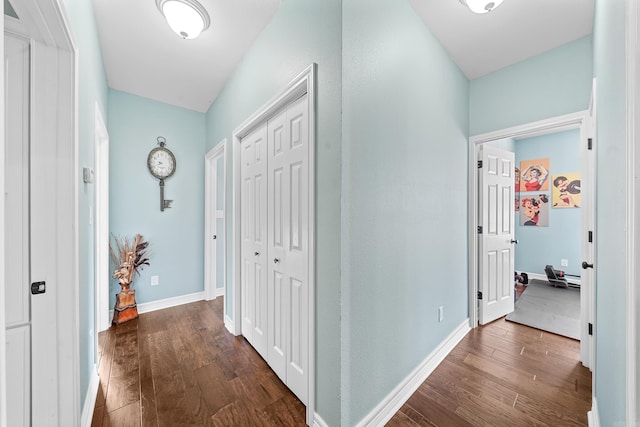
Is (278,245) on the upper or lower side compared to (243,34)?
lower

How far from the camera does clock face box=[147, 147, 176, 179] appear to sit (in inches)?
124

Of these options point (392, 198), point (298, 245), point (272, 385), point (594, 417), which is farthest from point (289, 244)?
point (594, 417)

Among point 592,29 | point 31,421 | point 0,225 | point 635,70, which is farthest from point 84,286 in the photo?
point 592,29

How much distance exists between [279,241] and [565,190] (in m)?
5.20

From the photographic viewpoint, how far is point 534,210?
15.4ft

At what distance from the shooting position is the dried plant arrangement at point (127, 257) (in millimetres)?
2822

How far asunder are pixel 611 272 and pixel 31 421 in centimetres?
267

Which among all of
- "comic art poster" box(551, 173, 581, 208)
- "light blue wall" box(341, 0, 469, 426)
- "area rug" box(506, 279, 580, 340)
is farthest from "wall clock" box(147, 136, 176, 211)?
"comic art poster" box(551, 173, 581, 208)

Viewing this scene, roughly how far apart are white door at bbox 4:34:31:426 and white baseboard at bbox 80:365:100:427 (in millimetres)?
320

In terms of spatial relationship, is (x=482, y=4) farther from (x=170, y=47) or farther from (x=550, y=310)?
(x=550, y=310)

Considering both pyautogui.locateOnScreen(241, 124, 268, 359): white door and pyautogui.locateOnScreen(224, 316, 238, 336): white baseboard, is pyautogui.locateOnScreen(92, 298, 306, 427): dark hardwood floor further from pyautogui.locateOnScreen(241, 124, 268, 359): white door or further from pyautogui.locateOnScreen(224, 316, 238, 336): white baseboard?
pyautogui.locateOnScreen(241, 124, 268, 359): white door

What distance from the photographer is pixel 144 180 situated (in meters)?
3.12

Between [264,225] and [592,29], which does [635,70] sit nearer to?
[264,225]

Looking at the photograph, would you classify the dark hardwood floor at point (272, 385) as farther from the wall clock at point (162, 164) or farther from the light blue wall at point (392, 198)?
the wall clock at point (162, 164)
